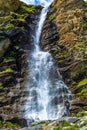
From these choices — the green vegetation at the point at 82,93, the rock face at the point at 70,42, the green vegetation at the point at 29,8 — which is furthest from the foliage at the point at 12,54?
the green vegetation at the point at 29,8

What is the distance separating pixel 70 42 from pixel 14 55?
6.25 meters

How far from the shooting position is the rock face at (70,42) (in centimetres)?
3088

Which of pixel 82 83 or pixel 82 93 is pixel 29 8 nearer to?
pixel 82 83

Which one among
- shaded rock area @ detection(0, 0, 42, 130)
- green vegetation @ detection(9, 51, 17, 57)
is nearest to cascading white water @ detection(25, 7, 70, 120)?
shaded rock area @ detection(0, 0, 42, 130)

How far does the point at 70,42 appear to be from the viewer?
3644cm

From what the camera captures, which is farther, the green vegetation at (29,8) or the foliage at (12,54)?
the green vegetation at (29,8)

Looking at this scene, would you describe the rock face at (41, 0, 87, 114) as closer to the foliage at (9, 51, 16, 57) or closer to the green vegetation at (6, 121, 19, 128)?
the foliage at (9, 51, 16, 57)

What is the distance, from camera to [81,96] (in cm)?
2820

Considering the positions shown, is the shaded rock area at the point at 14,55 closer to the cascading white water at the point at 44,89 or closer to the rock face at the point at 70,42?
the cascading white water at the point at 44,89

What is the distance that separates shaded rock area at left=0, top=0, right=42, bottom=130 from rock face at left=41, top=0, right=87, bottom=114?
2.41 m

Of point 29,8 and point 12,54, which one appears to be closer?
point 12,54

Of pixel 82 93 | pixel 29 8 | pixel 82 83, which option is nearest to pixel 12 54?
pixel 82 83

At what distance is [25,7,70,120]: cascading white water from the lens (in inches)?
1104

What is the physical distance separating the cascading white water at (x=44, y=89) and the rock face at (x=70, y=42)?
98 cm
